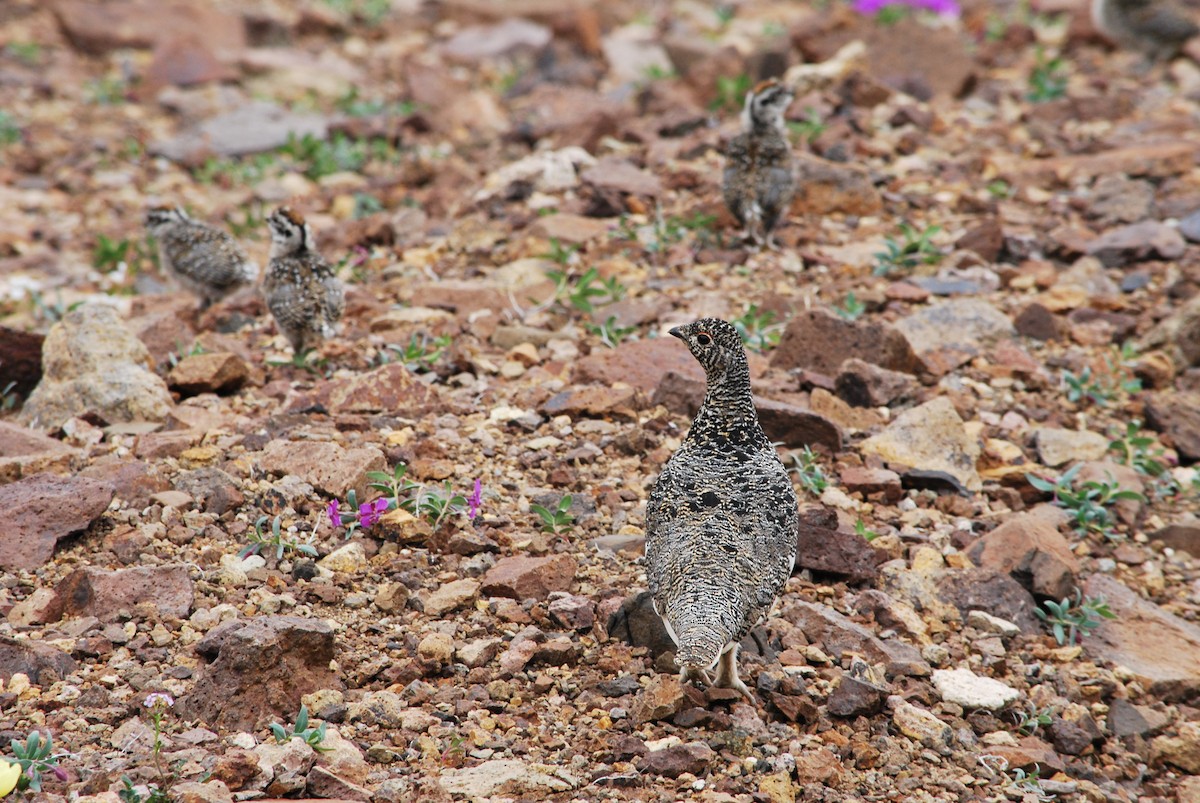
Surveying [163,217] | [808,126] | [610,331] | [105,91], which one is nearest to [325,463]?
[610,331]

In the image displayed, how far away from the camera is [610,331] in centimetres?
874

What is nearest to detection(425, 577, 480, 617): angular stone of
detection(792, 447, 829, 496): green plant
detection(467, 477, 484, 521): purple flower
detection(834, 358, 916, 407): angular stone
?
detection(467, 477, 484, 521): purple flower

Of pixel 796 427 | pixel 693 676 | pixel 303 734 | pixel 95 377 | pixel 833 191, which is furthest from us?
pixel 833 191

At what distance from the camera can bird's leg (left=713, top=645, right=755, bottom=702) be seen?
5359mm

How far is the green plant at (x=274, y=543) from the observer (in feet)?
20.3

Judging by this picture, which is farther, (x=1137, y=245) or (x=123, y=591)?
(x=1137, y=245)

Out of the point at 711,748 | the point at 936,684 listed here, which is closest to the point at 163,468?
the point at 711,748

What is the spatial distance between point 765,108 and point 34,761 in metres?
7.15

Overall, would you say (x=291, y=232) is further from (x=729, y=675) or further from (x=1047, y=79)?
(x=1047, y=79)

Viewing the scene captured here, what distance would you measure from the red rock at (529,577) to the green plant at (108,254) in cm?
645

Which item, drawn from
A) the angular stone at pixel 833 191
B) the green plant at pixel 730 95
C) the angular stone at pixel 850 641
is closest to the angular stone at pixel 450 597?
the angular stone at pixel 850 641

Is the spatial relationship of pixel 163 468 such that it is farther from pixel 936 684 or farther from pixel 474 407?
pixel 936 684

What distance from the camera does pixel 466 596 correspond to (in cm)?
597

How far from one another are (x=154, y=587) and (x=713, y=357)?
9.17 feet
